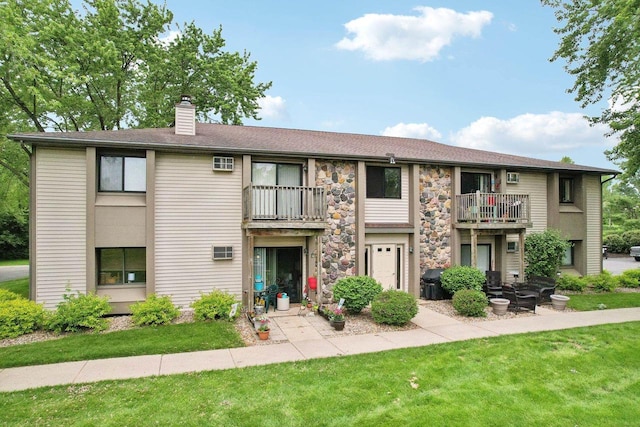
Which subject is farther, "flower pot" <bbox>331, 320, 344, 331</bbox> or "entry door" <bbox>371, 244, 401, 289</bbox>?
"entry door" <bbox>371, 244, 401, 289</bbox>

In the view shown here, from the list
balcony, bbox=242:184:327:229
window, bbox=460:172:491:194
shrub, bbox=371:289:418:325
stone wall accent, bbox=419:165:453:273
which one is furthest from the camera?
window, bbox=460:172:491:194

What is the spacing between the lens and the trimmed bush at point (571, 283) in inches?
516

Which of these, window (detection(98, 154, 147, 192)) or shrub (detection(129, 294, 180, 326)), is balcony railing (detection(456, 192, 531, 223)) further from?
window (detection(98, 154, 147, 192))

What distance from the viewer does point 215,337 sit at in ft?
25.8

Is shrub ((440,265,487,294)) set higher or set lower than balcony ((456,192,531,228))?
lower

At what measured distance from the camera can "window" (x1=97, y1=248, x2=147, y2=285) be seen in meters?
9.71

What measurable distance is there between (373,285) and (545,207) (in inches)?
363

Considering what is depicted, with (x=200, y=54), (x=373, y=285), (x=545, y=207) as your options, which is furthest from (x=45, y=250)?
(x=545, y=207)

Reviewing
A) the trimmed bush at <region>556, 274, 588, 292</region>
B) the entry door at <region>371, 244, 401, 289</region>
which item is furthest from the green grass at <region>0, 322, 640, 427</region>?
the trimmed bush at <region>556, 274, 588, 292</region>

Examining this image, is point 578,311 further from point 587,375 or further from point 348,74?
point 348,74

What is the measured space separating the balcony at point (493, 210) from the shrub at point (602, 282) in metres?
4.14

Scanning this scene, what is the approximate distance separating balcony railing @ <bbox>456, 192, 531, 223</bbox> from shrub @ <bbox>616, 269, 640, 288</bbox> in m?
5.92

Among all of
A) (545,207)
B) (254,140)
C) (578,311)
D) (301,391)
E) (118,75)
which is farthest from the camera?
(118,75)

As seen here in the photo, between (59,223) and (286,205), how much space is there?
6.11 metres
